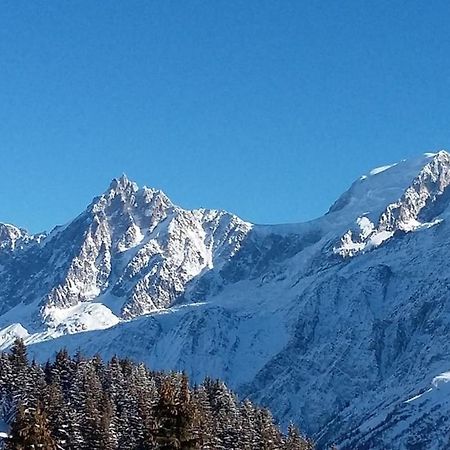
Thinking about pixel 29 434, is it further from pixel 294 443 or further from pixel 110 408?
pixel 294 443

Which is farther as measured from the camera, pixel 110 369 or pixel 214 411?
pixel 110 369

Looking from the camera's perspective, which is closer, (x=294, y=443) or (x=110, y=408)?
(x=110, y=408)

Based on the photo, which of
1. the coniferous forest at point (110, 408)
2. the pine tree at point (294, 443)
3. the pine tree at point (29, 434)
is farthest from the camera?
the pine tree at point (294, 443)

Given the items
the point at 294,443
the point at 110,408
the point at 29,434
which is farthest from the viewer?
the point at 294,443

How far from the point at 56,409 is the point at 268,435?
76.3 feet

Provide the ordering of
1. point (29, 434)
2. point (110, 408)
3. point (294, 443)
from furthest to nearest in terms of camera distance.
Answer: point (294, 443), point (110, 408), point (29, 434)

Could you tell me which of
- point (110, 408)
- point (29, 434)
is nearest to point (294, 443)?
point (110, 408)

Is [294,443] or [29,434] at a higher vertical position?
[294,443]

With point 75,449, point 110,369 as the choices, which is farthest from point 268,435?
point 110,369

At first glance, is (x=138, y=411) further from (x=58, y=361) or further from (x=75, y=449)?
(x=58, y=361)

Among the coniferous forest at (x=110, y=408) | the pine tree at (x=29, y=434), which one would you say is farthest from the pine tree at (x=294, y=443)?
the pine tree at (x=29, y=434)

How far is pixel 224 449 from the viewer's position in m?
94.9

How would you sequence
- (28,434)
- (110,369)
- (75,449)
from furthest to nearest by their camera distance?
(110,369)
(75,449)
(28,434)

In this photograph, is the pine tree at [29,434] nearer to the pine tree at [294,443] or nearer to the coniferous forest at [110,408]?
the coniferous forest at [110,408]
